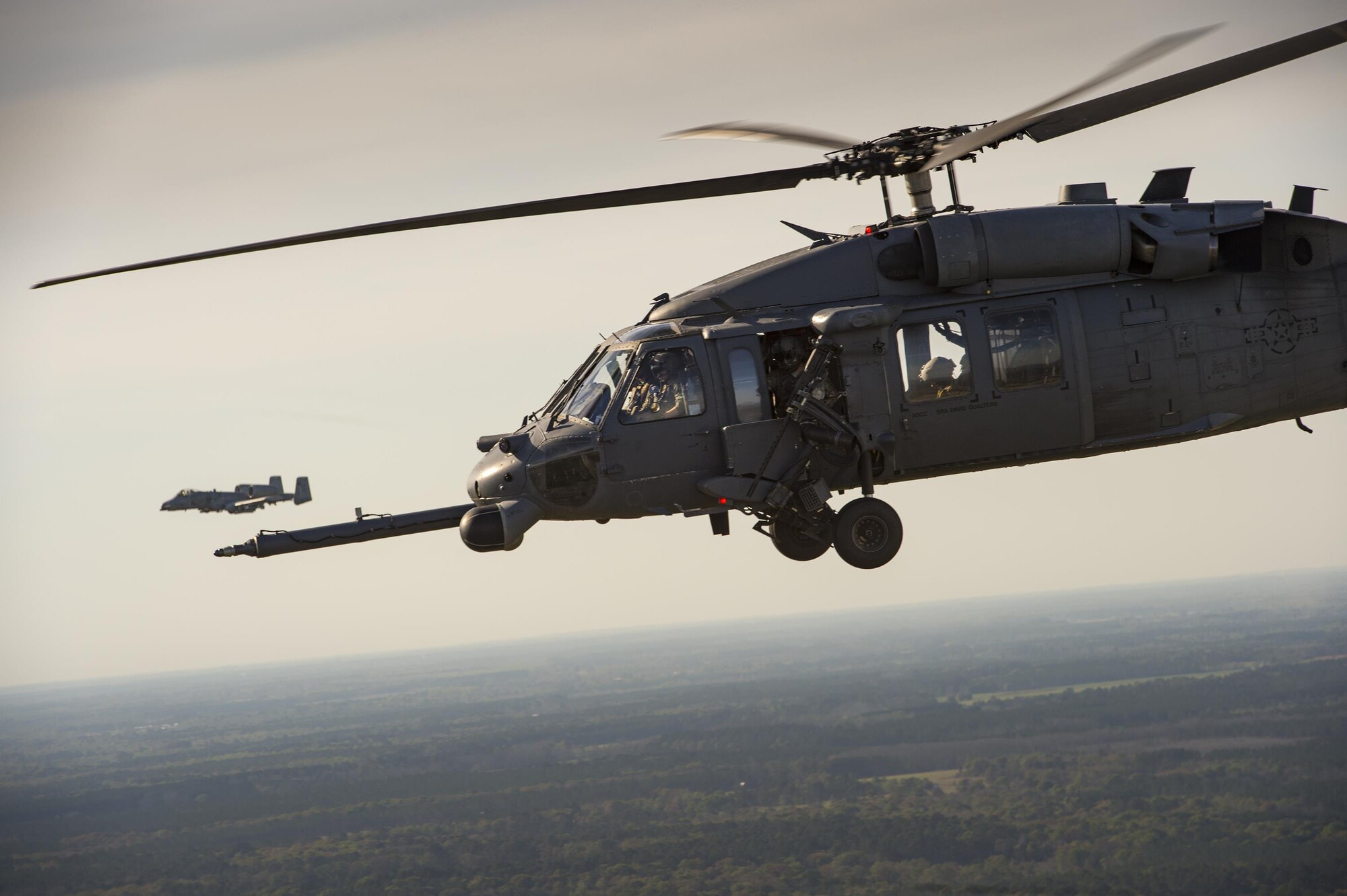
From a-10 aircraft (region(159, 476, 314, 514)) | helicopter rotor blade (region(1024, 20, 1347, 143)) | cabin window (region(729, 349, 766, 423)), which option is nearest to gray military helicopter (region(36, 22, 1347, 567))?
cabin window (region(729, 349, 766, 423))

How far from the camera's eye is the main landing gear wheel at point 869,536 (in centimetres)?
1728

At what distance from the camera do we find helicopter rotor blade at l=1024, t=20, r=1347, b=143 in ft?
48.2

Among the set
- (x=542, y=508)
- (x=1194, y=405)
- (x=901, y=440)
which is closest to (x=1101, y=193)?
(x=1194, y=405)

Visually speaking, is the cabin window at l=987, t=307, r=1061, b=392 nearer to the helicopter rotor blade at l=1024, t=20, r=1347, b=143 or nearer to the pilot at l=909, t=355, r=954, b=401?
the pilot at l=909, t=355, r=954, b=401

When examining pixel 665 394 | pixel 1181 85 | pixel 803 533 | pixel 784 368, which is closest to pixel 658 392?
pixel 665 394

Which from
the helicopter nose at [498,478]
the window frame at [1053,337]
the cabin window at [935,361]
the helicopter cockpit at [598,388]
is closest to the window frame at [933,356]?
the cabin window at [935,361]

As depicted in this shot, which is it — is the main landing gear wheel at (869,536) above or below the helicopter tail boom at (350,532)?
below

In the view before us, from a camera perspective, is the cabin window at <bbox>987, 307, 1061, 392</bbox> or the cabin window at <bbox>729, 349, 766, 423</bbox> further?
the cabin window at <bbox>987, 307, 1061, 392</bbox>

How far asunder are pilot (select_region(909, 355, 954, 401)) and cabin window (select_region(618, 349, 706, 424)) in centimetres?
277

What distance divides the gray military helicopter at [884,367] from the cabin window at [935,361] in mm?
26

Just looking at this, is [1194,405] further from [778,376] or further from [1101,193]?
[778,376]

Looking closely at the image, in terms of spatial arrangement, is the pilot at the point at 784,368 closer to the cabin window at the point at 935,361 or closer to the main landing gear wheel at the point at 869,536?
the cabin window at the point at 935,361

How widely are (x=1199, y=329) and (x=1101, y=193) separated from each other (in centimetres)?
226

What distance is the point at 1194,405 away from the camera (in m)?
18.2
